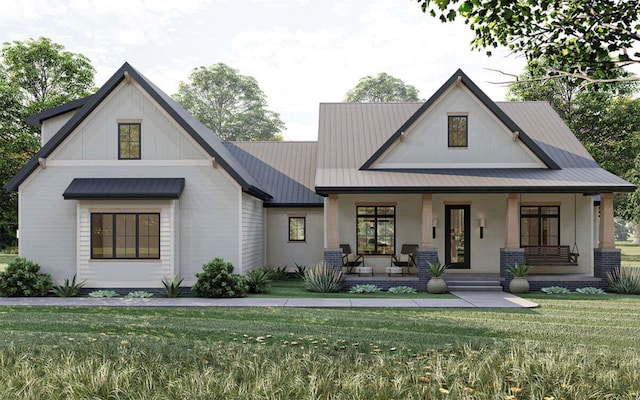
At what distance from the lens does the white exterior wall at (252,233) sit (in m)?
15.8

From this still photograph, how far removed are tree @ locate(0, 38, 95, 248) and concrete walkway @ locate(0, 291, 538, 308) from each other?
17.0 metres

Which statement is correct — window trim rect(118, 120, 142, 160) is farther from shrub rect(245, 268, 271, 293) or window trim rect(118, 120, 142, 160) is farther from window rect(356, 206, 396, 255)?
window rect(356, 206, 396, 255)

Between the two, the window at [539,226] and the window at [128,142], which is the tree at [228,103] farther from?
the window at [539,226]

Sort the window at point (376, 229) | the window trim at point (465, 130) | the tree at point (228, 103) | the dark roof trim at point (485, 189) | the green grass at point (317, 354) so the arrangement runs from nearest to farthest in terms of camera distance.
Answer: the green grass at point (317, 354)
the dark roof trim at point (485, 189)
the window trim at point (465, 130)
the window at point (376, 229)
the tree at point (228, 103)

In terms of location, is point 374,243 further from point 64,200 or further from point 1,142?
point 1,142

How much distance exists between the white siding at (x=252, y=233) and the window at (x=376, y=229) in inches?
146

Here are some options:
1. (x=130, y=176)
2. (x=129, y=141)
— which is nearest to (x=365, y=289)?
(x=130, y=176)

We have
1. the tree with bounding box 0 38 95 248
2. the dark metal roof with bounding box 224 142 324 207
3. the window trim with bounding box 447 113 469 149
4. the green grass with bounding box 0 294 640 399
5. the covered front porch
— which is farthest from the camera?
the tree with bounding box 0 38 95 248

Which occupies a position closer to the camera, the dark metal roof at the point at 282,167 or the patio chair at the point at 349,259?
the patio chair at the point at 349,259

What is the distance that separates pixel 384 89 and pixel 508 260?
125 feet

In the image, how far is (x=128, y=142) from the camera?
15.2 m

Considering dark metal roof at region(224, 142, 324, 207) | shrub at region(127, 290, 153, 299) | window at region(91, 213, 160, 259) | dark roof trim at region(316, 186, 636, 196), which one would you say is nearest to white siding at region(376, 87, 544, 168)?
dark roof trim at region(316, 186, 636, 196)

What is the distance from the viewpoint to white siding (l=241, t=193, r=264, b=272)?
51.9ft

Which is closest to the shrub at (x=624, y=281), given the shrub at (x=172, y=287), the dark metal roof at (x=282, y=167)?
the dark metal roof at (x=282, y=167)
